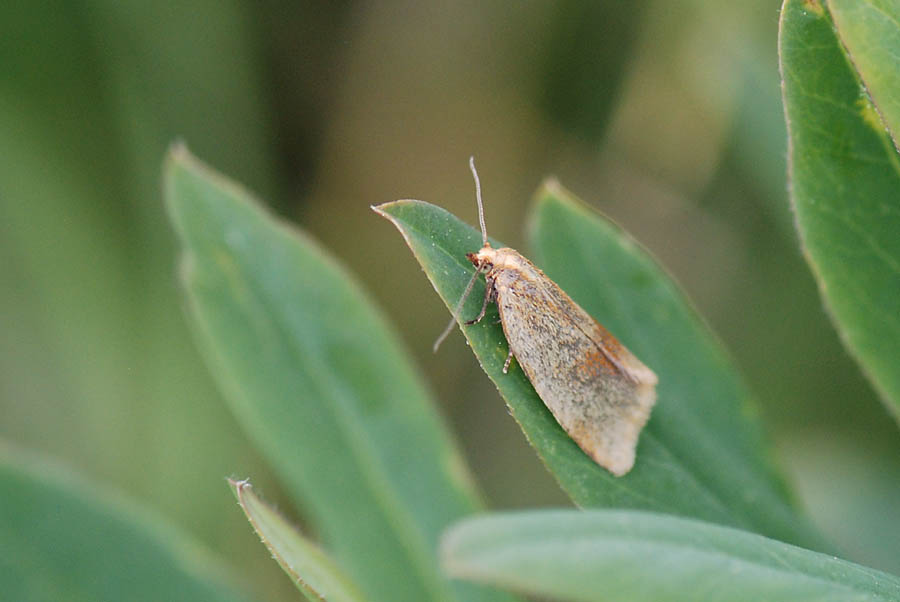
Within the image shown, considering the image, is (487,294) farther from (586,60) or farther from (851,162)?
(586,60)

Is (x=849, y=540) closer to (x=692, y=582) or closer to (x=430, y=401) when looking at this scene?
(x=430, y=401)

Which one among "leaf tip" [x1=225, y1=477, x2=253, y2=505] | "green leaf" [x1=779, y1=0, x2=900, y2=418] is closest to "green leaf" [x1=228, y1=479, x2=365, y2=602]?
"leaf tip" [x1=225, y1=477, x2=253, y2=505]

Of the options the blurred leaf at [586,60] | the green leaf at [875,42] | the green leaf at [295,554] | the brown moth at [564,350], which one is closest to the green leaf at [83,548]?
the green leaf at [295,554]

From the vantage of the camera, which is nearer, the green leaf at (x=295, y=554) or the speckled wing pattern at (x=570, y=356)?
the green leaf at (x=295, y=554)

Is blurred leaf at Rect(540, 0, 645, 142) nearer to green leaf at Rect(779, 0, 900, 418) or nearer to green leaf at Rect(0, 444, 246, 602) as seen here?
green leaf at Rect(779, 0, 900, 418)

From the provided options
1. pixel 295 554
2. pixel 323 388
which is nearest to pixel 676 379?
pixel 323 388

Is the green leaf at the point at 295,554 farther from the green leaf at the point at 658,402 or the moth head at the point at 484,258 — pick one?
the moth head at the point at 484,258
